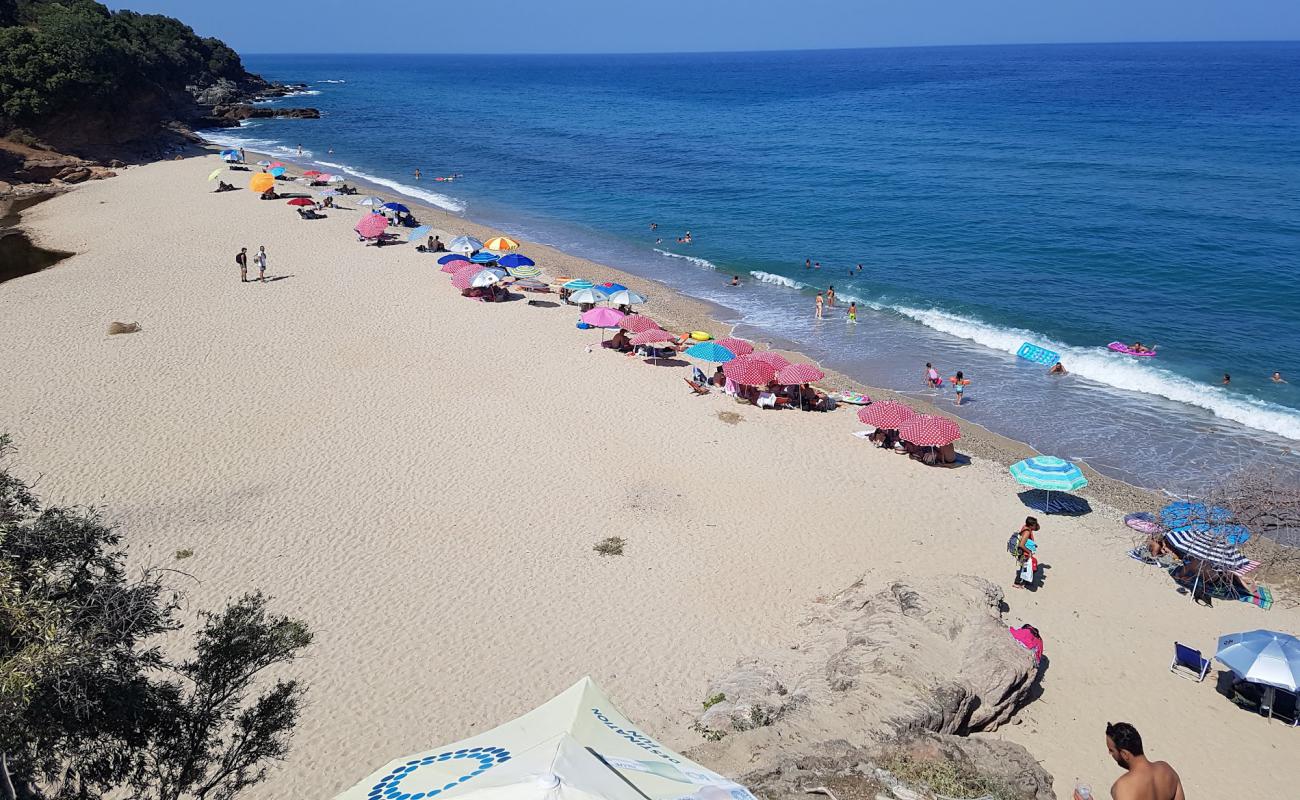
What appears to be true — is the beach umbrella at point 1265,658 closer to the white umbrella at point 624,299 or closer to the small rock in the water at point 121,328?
the white umbrella at point 624,299

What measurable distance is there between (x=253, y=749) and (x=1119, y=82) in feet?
432

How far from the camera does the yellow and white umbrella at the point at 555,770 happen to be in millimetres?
5477

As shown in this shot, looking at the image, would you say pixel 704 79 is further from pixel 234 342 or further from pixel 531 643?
pixel 531 643

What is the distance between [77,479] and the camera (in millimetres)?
15258

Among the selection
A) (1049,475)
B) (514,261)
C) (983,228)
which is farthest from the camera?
(983,228)

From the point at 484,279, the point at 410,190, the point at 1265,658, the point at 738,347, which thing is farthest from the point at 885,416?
the point at 410,190

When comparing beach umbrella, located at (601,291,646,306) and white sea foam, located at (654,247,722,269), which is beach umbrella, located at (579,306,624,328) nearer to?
beach umbrella, located at (601,291,646,306)

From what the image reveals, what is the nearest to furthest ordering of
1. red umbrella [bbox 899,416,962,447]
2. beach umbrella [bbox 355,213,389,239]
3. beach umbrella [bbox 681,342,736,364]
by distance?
red umbrella [bbox 899,416,962,447]
beach umbrella [bbox 681,342,736,364]
beach umbrella [bbox 355,213,389,239]

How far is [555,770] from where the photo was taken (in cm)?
556

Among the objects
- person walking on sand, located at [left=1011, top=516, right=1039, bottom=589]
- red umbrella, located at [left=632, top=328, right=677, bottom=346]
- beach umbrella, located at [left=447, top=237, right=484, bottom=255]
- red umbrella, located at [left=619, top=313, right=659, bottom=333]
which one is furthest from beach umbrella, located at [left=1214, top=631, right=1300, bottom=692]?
beach umbrella, located at [left=447, top=237, right=484, bottom=255]

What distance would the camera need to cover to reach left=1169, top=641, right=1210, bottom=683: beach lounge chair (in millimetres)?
10984

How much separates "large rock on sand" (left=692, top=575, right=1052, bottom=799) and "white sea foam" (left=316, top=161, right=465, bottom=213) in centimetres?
3800

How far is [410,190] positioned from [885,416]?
39935mm

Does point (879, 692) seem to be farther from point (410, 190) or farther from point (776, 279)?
point (410, 190)
